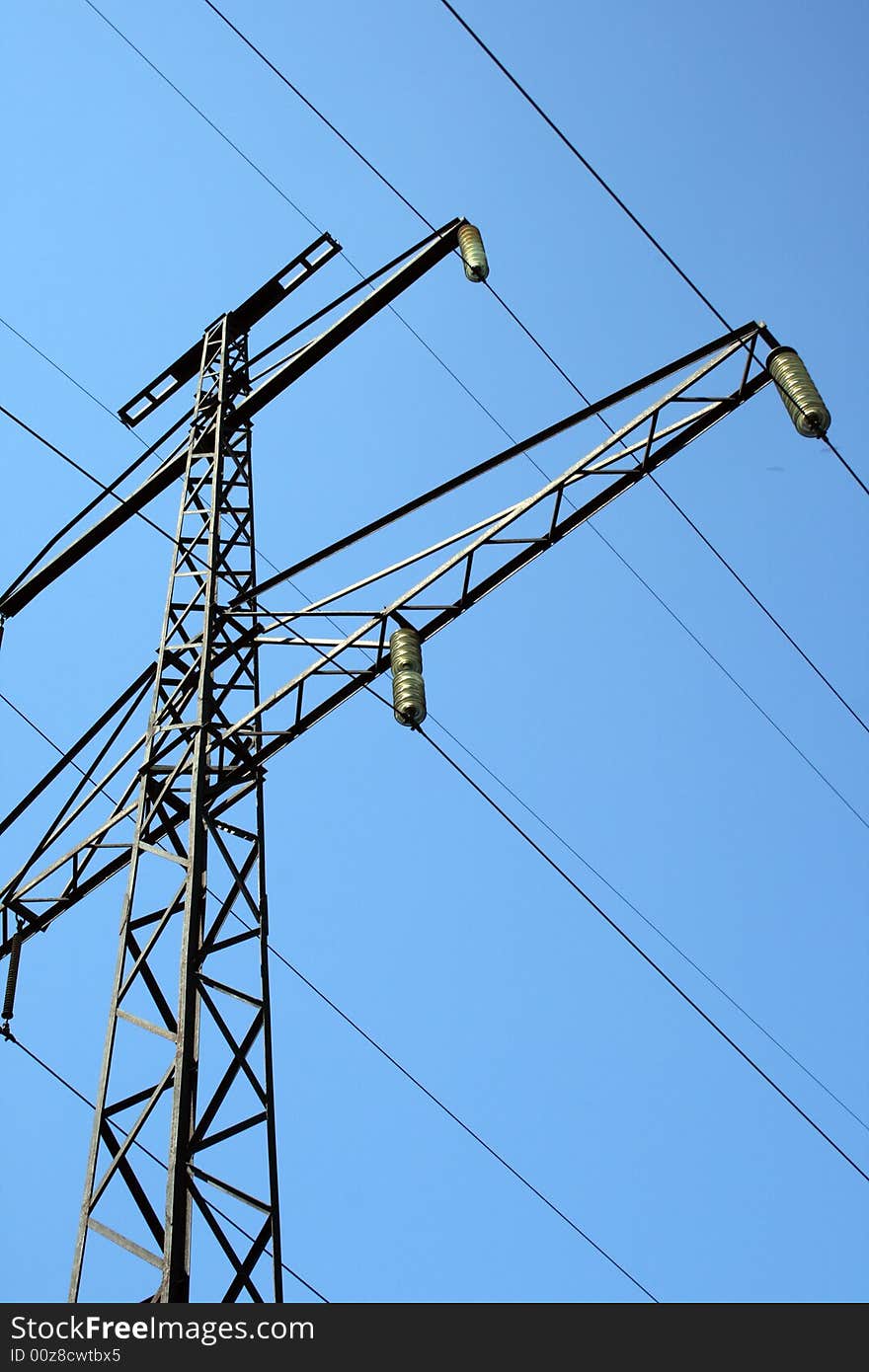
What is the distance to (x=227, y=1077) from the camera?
8344 millimetres

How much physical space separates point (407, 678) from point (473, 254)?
3.60m

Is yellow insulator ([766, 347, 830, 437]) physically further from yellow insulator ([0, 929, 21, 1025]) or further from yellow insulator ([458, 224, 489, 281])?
yellow insulator ([0, 929, 21, 1025])

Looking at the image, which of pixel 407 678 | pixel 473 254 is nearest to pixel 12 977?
pixel 407 678

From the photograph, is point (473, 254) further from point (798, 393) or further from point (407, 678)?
point (407, 678)

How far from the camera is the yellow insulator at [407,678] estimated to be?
27.0 ft

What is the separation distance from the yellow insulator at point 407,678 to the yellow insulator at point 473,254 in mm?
2782

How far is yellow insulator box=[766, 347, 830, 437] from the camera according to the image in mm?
8688

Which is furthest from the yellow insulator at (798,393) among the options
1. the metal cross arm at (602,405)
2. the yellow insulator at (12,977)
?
the yellow insulator at (12,977)

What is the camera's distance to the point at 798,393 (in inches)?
349

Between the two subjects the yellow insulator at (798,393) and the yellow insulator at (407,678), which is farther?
the yellow insulator at (798,393)

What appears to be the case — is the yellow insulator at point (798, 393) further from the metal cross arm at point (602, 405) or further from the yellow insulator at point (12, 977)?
the yellow insulator at point (12, 977)

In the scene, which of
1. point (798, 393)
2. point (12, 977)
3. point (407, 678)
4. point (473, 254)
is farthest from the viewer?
point (12, 977)

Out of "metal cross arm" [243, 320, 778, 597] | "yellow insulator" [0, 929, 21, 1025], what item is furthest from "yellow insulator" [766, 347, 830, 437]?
"yellow insulator" [0, 929, 21, 1025]
